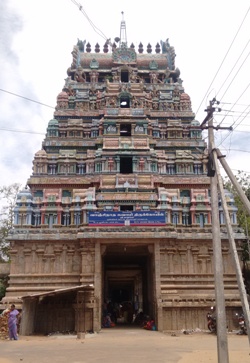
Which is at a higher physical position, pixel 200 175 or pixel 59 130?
pixel 59 130

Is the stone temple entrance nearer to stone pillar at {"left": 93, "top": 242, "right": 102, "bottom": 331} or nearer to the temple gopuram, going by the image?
the temple gopuram

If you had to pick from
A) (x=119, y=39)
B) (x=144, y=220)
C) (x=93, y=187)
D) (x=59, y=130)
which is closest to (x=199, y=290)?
(x=144, y=220)

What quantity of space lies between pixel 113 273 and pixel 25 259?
1326cm

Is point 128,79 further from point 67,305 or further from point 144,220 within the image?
point 67,305

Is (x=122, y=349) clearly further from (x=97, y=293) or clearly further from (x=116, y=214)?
(x=116, y=214)

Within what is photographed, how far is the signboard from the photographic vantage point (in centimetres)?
2430

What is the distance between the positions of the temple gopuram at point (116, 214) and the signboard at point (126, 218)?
0.06 meters

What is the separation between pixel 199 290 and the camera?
2405cm

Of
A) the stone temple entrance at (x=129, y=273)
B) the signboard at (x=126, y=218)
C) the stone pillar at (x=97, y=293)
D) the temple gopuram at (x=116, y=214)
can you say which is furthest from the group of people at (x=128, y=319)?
the signboard at (x=126, y=218)

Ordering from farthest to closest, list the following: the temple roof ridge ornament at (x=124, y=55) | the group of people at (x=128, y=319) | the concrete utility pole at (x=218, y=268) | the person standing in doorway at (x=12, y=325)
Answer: the temple roof ridge ornament at (x=124, y=55) → the group of people at (x=128, y=319) → the person standing in doorway at (x=12, y=325) → the concrete utility pole at (x=218, y=268)

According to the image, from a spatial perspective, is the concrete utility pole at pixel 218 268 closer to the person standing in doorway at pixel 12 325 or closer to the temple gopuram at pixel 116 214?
the temple gopuram at pixel 116 214

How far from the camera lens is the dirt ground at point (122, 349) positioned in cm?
1317

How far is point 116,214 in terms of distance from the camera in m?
24.5

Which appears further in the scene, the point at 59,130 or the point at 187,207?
the point at 59,130
